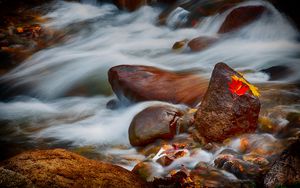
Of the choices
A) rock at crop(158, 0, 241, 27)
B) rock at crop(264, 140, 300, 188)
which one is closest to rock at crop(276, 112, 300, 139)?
rock at crop(264, 140, 300, 188)

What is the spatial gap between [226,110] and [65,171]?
222cm

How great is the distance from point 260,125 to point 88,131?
3041mm

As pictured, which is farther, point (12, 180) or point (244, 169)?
point (244, 169)

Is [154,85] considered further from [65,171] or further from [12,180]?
[12,180]

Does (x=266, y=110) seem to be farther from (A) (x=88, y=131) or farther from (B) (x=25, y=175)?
(B) (x=25, y=175)

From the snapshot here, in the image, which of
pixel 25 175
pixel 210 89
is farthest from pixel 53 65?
pixel 25 175

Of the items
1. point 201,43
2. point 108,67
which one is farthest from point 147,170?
point 201,43

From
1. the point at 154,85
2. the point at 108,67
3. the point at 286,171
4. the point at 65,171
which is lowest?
the point at 108,67

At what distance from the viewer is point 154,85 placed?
6.46 metres

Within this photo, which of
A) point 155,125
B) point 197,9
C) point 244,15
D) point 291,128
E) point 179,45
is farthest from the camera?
point 197,9

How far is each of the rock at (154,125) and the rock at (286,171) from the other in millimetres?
1825

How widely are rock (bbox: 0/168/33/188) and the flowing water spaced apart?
189 centimetres

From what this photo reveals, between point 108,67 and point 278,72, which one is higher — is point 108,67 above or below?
below

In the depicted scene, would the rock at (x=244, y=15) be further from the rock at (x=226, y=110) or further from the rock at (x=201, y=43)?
the rock at (x=226, y=110)
